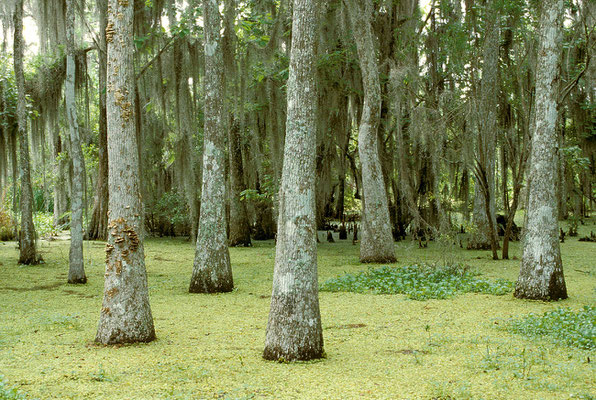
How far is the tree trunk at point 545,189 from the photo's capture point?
6.78m

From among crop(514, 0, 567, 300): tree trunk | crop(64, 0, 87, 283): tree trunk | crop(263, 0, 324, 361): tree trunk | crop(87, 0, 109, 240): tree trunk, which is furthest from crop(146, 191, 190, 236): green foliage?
crop(263, 0, 324, 361): tree trunk

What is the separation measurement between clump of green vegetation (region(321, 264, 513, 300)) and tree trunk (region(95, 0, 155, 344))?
11.9ft

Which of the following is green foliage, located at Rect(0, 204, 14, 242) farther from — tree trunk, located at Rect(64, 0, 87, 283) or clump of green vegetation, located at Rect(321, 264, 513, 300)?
clump of green vegetation, located at Rect(321, 264, 513, 300)

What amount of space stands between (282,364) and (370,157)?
7.66m

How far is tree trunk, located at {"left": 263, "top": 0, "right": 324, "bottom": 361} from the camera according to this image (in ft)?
14.2

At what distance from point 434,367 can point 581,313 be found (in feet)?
8.13

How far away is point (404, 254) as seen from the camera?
13.0 m

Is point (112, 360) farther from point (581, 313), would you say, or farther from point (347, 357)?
point (581, 313)

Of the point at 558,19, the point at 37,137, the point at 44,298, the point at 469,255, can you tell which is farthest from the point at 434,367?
the point at 37,137

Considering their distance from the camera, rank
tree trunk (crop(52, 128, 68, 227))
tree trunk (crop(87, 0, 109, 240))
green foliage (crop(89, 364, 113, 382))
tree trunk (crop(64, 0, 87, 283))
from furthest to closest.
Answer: tree trunk (crop(52, 128, 68, 227))
tree trunk (crop(87, 0, 109, 240))
tree trunk (crop(64, 0, 87, 283))
green foliage (crop(89, 364, 113, 382))

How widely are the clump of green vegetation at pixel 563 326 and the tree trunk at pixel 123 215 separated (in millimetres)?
3644

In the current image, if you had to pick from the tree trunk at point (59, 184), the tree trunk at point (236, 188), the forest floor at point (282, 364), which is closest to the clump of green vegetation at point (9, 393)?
the forest floor at point (282, 364)

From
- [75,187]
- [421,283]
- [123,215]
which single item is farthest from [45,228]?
[123,215]

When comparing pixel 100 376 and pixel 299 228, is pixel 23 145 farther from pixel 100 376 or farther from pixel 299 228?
pixel 299 228
